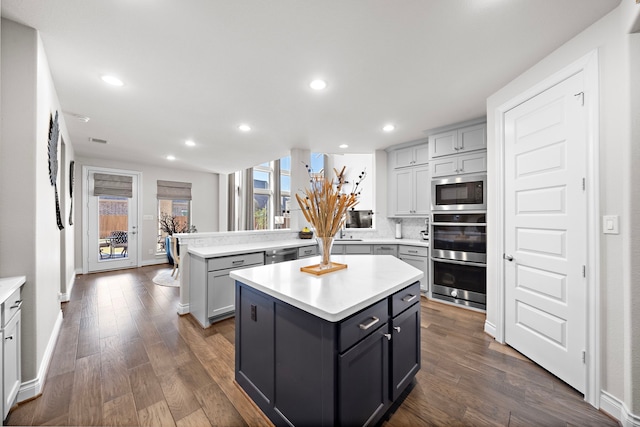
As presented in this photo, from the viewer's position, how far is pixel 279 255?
3.38 metres

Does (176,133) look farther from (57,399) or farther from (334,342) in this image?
(334,342)

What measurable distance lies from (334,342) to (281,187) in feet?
26.4

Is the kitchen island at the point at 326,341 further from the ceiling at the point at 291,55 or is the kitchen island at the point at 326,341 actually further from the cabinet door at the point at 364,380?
the ceiling at the point at 291,55

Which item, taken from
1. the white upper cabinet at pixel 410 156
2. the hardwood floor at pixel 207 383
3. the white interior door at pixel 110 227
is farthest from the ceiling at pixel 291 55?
the white interior door at pixel 110 227

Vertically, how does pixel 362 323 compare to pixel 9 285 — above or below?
below

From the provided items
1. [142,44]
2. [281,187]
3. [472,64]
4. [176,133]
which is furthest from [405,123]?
[281,187]

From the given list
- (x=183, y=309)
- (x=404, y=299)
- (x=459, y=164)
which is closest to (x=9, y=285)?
(x=183, y=309)

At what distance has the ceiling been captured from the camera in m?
1.50

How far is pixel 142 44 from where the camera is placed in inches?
70.6

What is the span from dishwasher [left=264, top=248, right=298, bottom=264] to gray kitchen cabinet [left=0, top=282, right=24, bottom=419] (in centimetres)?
205

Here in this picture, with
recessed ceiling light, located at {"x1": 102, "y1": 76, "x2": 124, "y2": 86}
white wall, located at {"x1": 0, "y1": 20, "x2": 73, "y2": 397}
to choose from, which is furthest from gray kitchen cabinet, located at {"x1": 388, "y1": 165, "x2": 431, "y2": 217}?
white wall, located at {"x1": 0, "y1": 20, "x2": 73, "y2": 397}

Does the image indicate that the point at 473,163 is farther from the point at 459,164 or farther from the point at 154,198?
the point at 154,198

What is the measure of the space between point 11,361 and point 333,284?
203cm

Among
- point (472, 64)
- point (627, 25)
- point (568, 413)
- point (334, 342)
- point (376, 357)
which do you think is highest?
point (472, 64)
